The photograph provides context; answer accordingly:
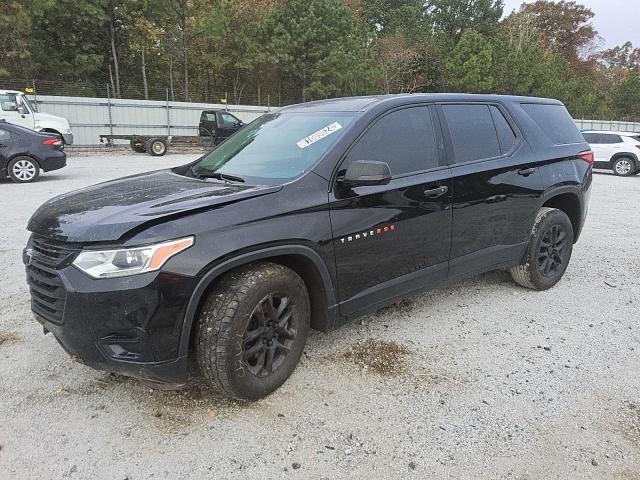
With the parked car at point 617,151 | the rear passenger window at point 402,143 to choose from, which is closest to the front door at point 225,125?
the parked car at point 617,151

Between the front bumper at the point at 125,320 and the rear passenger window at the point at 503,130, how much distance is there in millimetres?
3002

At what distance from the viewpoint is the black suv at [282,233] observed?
2.47 meters

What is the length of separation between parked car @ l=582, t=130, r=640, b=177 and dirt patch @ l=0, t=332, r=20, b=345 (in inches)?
700

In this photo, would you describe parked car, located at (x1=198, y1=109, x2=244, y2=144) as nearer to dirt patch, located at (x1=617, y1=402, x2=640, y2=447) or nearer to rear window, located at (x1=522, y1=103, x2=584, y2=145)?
rear window, located at (x1=522, y1=103, x2=584, y2=145)

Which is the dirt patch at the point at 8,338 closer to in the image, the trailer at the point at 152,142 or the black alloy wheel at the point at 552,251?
the black alloy wheel at the point at 552,251

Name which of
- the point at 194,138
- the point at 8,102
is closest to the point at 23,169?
the point at 8,102

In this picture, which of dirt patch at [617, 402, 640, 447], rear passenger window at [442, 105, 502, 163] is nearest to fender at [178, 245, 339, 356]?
rear passenger window at [442, 105, 502, 163]

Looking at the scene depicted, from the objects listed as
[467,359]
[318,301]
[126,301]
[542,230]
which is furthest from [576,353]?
[126,301]

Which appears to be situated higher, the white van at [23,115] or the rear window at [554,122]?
the white van at [23,115]

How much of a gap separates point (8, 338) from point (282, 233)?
2.36m

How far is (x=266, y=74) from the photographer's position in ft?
101

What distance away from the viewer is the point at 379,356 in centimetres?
346

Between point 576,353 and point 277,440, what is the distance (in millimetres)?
2313

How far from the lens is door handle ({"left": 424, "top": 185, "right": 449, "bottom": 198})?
11.5 ft
